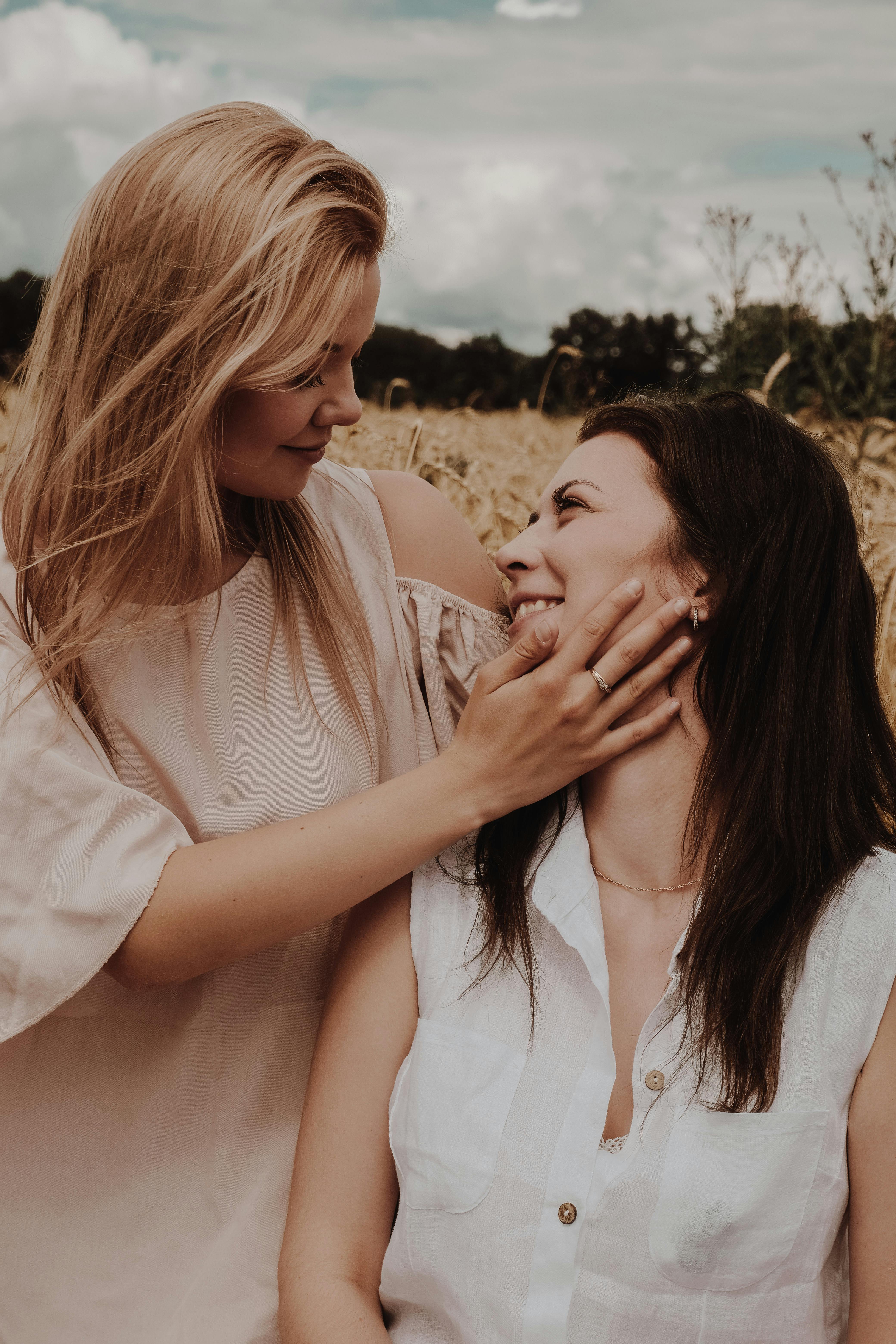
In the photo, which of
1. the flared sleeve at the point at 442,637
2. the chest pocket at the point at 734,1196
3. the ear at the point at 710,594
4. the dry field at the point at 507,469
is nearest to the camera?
the chest pocket at the point at 734,1196

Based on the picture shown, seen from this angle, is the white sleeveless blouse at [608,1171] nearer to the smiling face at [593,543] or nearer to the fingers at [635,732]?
the fingers at [635,732]

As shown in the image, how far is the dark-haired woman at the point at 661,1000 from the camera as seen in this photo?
1365mm

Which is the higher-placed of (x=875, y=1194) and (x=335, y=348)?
(x=335, y=348)

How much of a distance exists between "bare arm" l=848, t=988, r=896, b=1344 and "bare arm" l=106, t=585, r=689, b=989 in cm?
54

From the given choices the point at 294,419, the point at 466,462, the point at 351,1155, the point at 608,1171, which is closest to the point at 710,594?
the point at 294,419

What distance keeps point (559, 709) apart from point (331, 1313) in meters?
0.87

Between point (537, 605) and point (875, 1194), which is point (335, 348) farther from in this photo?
point (875, 1194)

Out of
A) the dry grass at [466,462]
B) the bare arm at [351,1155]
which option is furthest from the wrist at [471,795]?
the dry grass at [466,462]

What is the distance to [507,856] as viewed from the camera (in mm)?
1732

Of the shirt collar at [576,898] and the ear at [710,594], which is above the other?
the ear at [710,594]

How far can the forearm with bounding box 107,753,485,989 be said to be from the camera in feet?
4.97

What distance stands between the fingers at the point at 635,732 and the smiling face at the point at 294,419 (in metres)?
0.64

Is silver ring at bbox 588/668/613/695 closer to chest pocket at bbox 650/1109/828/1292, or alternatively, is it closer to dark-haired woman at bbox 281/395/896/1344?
dark-haired woman at bbox 281/395/896/1344

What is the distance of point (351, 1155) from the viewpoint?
1.56 meters
